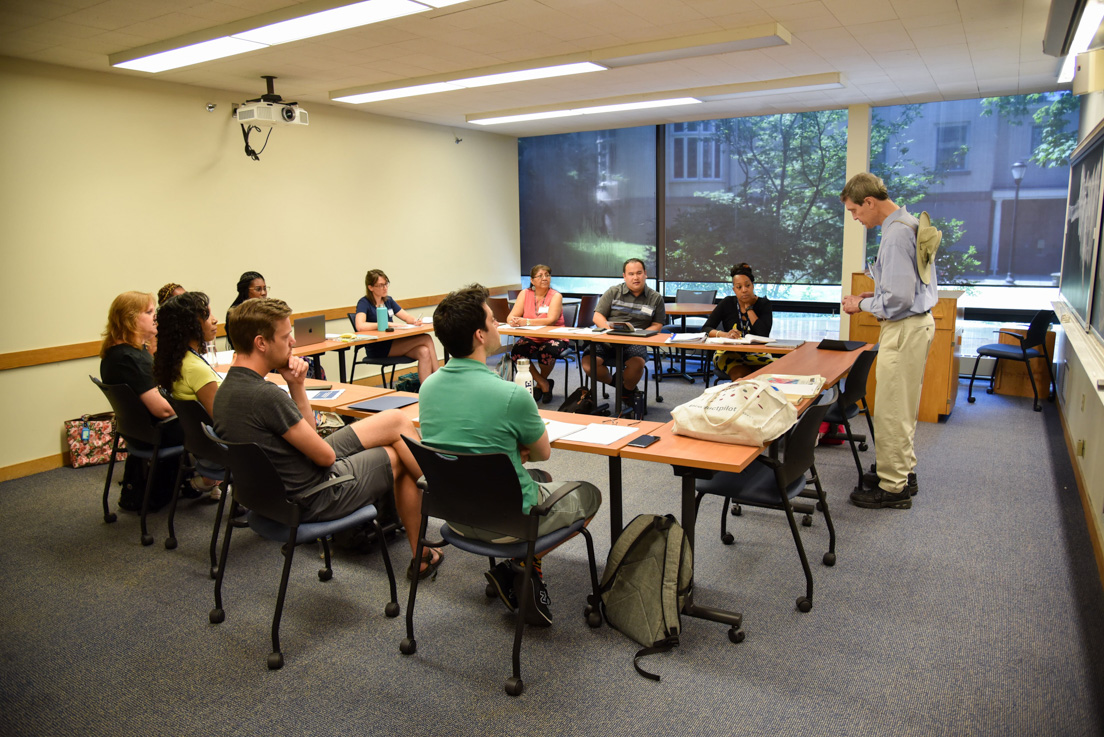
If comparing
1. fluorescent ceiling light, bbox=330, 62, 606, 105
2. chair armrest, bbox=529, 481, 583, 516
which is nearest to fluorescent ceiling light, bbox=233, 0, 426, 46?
fluorescent ceiling light, bbox=330, 62, 606, 105

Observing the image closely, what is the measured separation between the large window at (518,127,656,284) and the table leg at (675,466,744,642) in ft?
21.2

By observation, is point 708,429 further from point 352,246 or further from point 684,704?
point 352,246

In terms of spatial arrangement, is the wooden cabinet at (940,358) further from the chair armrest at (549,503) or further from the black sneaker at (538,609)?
the chair armrest at (549,503)

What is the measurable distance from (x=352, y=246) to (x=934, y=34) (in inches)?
207

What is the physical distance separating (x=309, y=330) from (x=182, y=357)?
7.30ft

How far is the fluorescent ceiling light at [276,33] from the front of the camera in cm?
378

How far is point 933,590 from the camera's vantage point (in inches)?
122

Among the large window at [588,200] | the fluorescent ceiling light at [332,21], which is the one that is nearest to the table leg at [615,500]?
the fluorescent ceiling light at [332,21]

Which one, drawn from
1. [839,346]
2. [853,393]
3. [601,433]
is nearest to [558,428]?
[601,433]

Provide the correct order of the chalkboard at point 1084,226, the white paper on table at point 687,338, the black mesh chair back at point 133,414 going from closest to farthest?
the black mesh chair back at point 133,414 < the chalkboard at point 1084,226 < the white paper on table at point 687,338

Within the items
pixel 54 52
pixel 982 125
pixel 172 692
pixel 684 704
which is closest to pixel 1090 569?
pixel 684 704

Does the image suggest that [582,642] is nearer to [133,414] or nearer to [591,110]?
[133,414]

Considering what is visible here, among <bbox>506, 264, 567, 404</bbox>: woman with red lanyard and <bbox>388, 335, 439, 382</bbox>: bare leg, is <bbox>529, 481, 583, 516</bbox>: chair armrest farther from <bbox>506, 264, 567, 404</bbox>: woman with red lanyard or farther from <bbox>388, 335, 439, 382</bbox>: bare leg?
<bbox>388, 335, 439, 382</bbox>: bare leg

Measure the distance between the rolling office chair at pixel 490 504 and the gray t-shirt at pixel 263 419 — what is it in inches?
20.7
